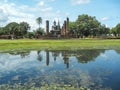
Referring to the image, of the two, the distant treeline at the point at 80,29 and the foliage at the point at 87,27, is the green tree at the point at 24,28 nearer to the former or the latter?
the distant treeline at the point at 80,29

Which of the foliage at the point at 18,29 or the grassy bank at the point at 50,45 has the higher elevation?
the foliage at the point at 18,29

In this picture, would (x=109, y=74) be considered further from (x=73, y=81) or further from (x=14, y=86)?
(x=14, y=86)

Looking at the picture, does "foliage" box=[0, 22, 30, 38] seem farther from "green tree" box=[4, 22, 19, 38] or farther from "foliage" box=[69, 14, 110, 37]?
"foliage" box=[69, 14, 110, 37]

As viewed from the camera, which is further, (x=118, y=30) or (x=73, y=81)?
(x=118, y=30)

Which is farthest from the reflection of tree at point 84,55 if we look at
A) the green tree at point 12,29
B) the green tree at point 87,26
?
the green tree at point 12,29

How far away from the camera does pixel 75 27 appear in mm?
145125

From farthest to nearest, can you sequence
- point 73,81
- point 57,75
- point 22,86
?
point 57,75, point 73,81, point 22,86

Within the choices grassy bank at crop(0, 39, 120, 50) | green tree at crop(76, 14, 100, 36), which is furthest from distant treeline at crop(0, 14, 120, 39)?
grassy bank at crop(0, 39, 120, 50)

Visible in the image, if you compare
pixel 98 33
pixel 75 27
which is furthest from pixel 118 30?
pixel 75 27

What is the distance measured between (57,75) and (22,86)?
12.8 feet

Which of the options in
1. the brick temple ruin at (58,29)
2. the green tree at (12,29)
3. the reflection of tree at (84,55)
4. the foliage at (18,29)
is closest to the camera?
the reflection of tree at (84,55)

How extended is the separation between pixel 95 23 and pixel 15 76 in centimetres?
12720

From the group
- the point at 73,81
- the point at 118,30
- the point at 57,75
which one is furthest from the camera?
the point at 118,30

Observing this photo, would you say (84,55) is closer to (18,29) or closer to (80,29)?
(80,29)
